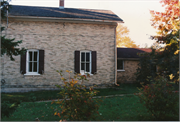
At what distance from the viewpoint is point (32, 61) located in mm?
11758

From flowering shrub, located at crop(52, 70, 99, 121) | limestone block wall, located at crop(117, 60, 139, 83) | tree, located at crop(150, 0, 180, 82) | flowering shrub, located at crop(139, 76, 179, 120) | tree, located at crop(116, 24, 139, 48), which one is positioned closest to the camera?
flowering shrub, located at crop(52, 70, 99, 121)

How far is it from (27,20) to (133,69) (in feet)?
36.8

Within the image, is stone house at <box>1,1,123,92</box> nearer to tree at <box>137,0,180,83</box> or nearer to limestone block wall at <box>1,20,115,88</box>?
limestone block wall at <box>1,20,115,88</box>

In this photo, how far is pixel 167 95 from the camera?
17.8 ft

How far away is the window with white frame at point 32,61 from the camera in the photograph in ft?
38.7

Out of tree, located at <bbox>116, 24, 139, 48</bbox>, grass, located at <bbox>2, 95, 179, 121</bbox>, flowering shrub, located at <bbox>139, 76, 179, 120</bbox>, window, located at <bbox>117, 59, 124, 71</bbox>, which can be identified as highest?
tree, located at <bbox>116, 24, 139, 48</bbox>

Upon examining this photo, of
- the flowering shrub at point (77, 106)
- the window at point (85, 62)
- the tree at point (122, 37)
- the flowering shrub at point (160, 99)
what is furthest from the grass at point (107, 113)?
the tree at point (122, 37)

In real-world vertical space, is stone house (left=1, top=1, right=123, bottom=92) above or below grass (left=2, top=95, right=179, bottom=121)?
above

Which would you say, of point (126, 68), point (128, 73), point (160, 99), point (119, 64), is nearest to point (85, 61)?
point (119, 64)

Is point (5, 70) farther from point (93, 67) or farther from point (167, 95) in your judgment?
point (167, 95)

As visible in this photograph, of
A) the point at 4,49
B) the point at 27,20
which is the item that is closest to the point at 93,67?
the point at 27,20

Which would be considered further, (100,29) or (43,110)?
(100,29)

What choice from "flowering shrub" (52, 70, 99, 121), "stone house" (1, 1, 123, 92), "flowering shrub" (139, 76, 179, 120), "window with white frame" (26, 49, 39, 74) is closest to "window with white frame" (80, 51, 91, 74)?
"stone house" (1, 1, 123, 92)

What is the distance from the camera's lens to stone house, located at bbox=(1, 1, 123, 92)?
37.9 feet
